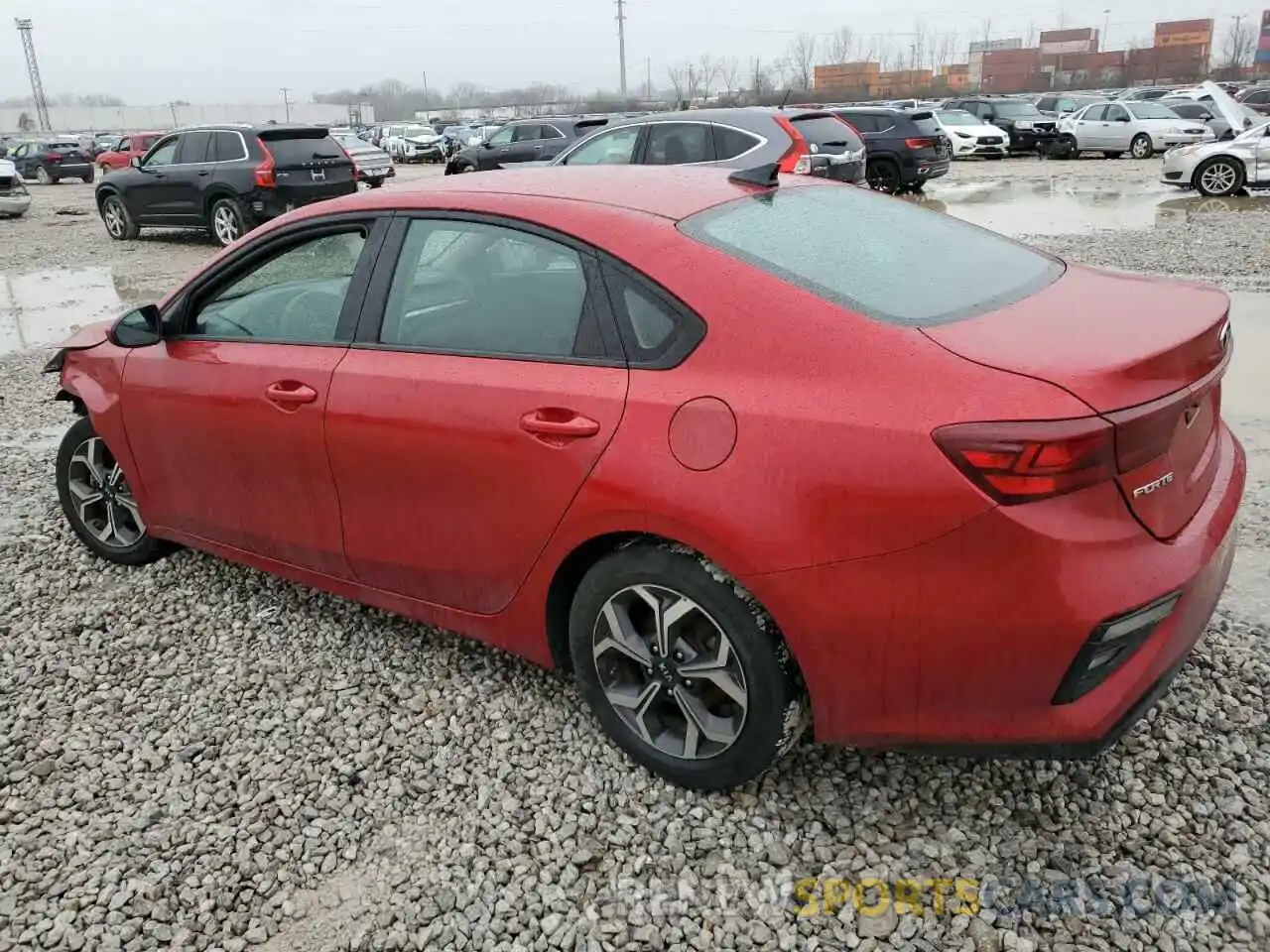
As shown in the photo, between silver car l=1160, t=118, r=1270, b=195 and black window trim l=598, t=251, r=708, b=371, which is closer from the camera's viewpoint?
black window trim l=598, t=251, r=708, b=371

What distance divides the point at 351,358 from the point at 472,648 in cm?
110

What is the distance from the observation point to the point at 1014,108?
97.5 ft

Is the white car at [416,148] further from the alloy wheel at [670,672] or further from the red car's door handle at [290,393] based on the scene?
the alloy wheel at [670,672]

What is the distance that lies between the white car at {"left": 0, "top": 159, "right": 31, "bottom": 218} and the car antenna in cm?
2177

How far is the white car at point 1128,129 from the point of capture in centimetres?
2491

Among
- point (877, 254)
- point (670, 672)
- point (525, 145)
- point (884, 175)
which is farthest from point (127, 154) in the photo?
point (670, 672)

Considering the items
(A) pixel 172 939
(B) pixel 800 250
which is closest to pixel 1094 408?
(B) pixel 800 250

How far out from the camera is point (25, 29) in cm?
8844

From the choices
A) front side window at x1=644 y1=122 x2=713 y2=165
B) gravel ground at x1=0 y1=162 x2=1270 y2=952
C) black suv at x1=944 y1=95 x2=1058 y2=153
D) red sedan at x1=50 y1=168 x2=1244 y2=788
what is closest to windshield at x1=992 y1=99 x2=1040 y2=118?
black suv at x1=944 y1=95 x2=1058 y2=153

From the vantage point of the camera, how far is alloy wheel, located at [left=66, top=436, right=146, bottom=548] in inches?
164

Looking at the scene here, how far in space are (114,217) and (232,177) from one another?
11.4 feet

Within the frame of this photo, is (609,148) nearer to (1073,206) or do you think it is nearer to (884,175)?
(1073,206)

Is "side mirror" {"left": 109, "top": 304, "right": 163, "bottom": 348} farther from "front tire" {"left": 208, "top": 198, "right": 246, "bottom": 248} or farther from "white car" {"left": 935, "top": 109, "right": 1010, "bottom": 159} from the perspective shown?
"white car" {"left": 935, "top": 109, "right": 1010, "bottom": 159}

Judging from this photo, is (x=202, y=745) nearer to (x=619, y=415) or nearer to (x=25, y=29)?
(x=619, y=415)
